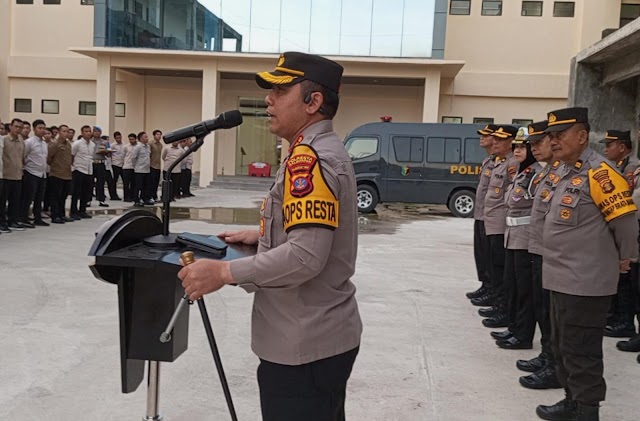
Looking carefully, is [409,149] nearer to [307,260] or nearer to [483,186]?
[483,186]

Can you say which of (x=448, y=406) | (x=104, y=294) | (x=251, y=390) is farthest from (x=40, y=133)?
(x=448, y=406)

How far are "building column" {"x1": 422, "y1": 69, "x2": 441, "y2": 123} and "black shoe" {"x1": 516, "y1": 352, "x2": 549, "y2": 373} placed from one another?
15899 mm

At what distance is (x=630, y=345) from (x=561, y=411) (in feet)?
5.70

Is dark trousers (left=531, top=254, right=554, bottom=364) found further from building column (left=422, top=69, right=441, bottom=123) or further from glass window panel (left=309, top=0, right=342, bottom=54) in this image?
glass window panel (left=309, top=0, right=342, bottom=54)

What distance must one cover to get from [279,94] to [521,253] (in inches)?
119

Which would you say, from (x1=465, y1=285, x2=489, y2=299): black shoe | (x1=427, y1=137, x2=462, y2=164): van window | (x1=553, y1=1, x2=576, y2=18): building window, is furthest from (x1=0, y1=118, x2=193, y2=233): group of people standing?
(x1=553, y1=1, x2=576, y2=18): building window

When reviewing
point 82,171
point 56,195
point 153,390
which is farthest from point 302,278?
point 82,171

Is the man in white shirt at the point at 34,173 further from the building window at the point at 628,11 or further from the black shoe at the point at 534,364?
the building window at the point at 628,11

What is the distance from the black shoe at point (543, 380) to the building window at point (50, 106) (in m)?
21.8

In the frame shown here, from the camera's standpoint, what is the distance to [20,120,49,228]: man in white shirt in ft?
32.2

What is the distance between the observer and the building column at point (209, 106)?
20.0 meters

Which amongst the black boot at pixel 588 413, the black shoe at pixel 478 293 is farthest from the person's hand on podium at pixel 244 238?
the black shoe at pixel 478 293

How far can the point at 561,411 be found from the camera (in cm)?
338

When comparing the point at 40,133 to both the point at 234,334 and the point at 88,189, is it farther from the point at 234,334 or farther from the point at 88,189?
the point at 234,334
